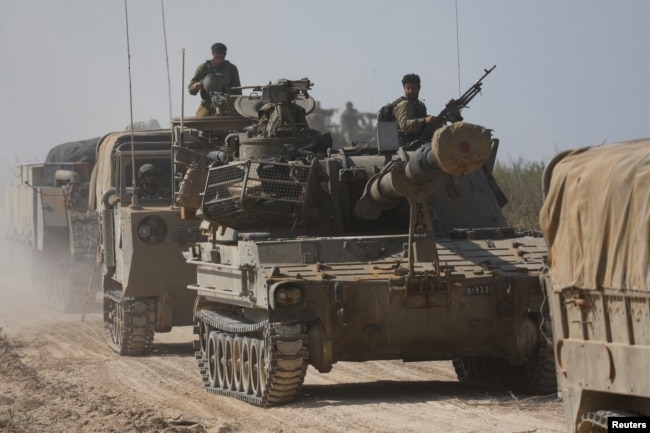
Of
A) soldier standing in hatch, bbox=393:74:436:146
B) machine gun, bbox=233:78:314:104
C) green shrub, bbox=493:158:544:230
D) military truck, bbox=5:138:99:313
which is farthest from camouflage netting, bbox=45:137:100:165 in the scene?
soldier standing in hatch, bbox=393:74:436:146

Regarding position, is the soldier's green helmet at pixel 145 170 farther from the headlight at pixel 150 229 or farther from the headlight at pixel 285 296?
the headlight at pixel 285 296

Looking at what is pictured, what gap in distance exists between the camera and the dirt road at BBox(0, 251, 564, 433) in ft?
37.2

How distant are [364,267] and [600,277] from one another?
5.35 m

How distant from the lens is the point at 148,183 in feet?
63.0

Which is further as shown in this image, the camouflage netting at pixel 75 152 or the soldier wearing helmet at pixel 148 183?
the camouflage netting at pixel 75 152

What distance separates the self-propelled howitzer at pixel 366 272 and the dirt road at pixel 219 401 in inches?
16.2

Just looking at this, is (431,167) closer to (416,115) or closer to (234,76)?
(416,115)

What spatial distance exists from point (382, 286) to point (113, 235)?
798cm

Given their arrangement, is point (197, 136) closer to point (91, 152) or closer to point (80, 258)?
point (80, 258)

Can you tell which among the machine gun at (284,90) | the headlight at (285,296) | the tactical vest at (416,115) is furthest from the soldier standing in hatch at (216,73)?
the headlight at (285,296)

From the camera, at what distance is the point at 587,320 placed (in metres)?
7.69

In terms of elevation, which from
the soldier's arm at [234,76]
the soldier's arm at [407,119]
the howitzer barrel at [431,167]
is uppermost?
the soldier's arm at [234,76]

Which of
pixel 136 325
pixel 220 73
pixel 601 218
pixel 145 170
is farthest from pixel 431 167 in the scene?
pixel 220 73

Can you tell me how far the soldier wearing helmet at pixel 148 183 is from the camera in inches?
754
